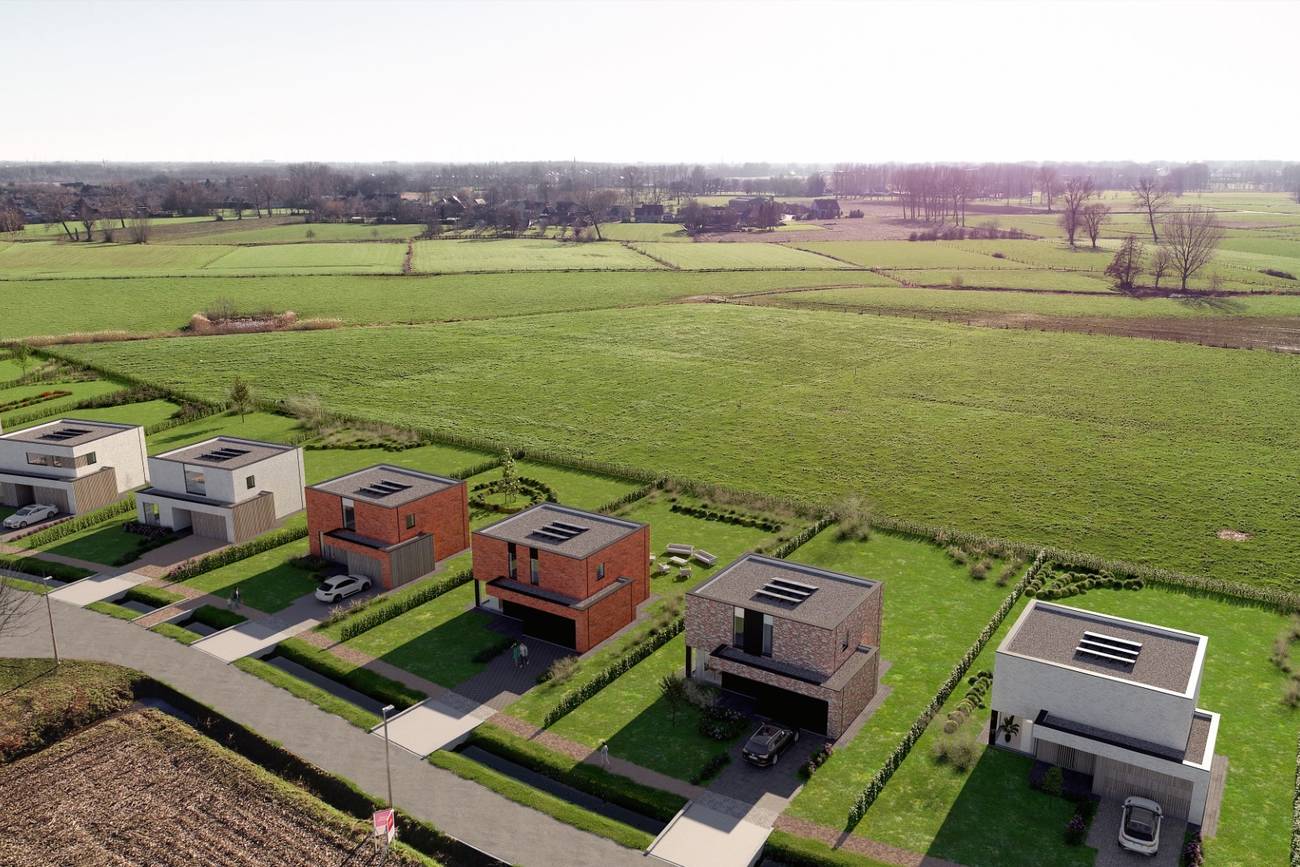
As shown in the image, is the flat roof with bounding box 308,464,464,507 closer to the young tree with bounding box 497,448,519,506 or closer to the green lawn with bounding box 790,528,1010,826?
the young tree with bounding box 497,448,519,506

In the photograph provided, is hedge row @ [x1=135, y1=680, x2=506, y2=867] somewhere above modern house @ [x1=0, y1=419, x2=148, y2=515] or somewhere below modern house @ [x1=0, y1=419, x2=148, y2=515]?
below

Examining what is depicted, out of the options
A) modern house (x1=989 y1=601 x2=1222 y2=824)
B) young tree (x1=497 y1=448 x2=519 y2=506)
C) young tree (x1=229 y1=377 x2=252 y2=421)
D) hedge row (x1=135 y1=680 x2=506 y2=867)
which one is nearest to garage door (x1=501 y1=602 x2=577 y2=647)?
hedge row (x1=135 y1=680 x2=506 y2=867)

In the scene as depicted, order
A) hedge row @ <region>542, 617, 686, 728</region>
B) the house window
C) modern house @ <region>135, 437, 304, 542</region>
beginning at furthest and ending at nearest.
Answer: the house window < modern house @ <region>135, 437, 304, 542</region> < hedge row @ <region>542, 617, 686, 728</region>

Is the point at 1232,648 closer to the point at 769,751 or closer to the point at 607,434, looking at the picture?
the point at 769,751

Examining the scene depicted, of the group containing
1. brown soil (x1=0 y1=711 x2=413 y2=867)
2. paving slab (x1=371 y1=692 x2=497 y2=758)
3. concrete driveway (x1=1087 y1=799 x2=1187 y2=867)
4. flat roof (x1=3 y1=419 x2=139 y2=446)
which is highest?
flat roof (x1=3 y1=419 x2=139 y2=446)

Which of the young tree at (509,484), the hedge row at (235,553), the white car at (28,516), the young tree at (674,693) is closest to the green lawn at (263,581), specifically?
the hedge row at (235,553)

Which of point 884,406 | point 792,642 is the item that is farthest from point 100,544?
point 884,406

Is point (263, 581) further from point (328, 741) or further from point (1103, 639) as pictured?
point (1103, 639)
